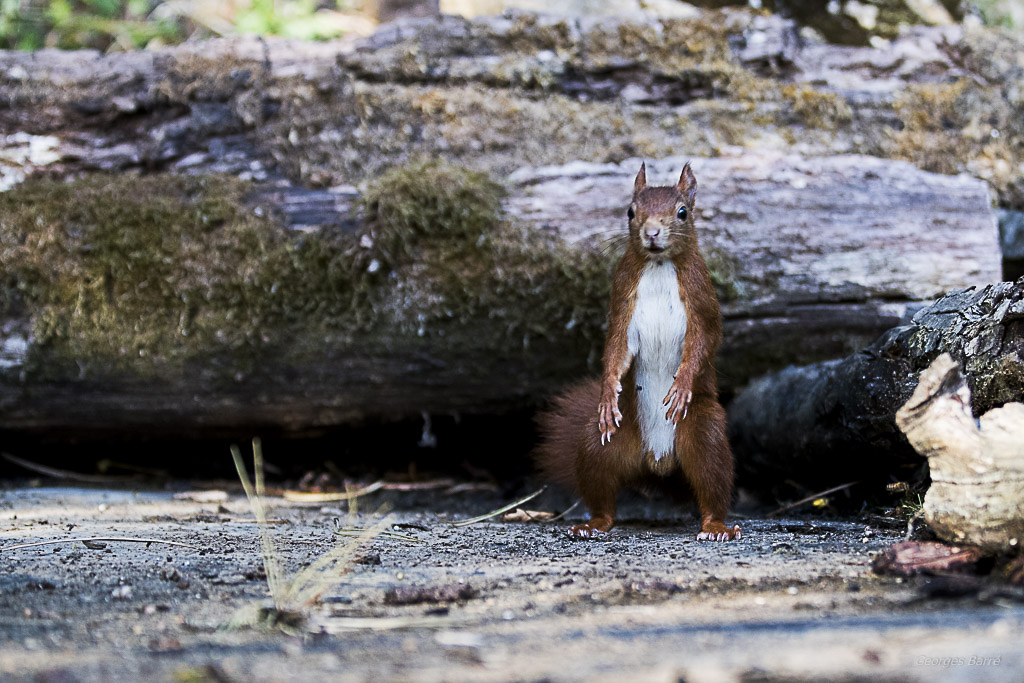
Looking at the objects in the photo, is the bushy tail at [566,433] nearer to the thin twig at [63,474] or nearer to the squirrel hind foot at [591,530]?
the squirrel hind foot at [591,530]

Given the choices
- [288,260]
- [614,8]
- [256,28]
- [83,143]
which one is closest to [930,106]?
[614,8]

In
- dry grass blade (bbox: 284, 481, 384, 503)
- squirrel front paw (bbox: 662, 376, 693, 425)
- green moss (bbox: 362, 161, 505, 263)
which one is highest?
green moss (bbox: 362, 161, 505, 263)

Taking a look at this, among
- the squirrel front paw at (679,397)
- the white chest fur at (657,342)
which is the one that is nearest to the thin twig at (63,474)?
the white chest fur at (657,342)

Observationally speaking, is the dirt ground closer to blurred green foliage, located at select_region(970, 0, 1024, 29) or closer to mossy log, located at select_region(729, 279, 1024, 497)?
mossy log, located at select_region(729, 279, 1024, 497)

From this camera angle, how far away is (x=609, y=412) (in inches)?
131

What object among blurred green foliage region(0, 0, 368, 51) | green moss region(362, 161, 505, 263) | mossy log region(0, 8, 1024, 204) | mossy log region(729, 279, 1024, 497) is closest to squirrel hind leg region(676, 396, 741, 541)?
mossy log region(729, 279, 1024, 497)

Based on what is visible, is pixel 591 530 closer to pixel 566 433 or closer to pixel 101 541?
pixel 566 433

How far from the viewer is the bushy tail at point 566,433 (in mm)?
3740

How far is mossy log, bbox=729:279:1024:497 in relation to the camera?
2615mm

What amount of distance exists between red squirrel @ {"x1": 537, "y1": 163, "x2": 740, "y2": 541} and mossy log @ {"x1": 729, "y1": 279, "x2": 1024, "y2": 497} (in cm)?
60

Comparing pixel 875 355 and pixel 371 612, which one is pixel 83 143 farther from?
pixel 875 355

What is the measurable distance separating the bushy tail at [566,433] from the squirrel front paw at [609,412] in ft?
0.99

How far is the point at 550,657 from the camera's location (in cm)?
147

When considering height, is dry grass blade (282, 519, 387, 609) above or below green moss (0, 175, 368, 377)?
below
